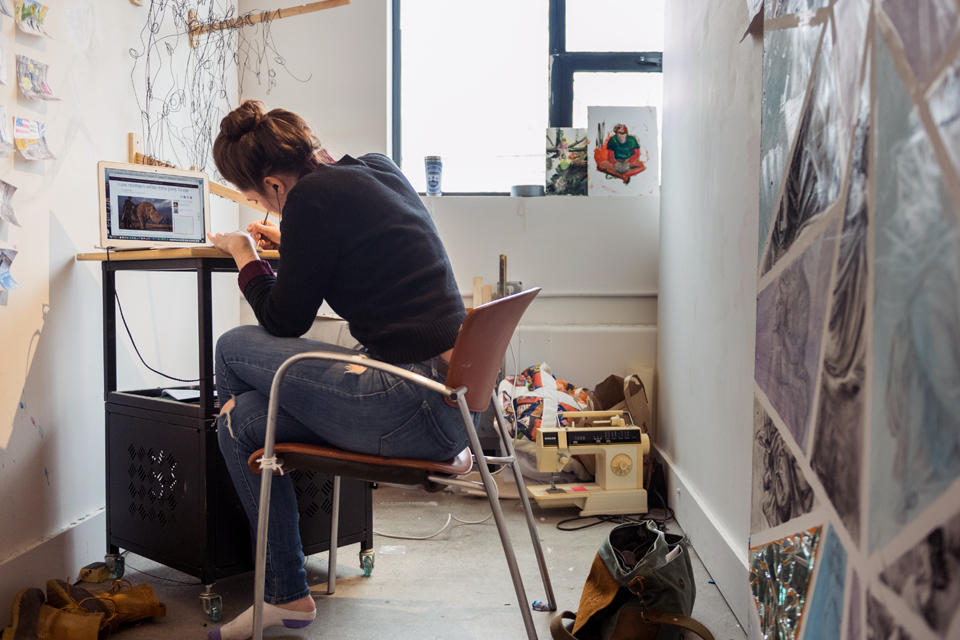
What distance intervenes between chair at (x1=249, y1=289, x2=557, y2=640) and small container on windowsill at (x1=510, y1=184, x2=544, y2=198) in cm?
174

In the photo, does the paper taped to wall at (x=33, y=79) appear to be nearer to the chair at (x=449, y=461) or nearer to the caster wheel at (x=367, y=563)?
the chair at (x=449, y=461)

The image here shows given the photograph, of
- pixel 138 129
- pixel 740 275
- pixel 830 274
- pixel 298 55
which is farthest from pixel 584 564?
pixel 298 55

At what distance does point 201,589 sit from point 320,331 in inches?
42.8

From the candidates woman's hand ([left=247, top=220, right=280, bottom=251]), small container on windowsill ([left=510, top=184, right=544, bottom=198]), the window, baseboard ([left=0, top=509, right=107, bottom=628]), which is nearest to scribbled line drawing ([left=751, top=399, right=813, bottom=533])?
woman's hand ([left=247, top=220, right=280, bottom=251])

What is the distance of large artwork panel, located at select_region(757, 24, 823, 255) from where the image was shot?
3.31ft

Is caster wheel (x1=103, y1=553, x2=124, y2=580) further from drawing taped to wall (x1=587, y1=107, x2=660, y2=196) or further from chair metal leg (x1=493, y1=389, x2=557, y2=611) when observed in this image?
drawing taped to wall (x1=587, y1=107, x2=660, y2=196)

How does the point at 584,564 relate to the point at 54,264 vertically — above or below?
below

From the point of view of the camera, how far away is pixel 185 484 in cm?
159

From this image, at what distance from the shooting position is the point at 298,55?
9.77 ft

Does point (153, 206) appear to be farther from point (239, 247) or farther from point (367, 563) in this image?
point (367, 563)

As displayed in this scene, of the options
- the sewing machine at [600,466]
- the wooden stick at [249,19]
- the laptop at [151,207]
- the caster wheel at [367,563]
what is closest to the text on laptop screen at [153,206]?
the laptop at [151,207]

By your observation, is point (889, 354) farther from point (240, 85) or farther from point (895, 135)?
point (240, 85)

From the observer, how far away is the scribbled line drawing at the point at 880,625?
717mm

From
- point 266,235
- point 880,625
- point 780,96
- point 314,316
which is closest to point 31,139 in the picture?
point 266,235
